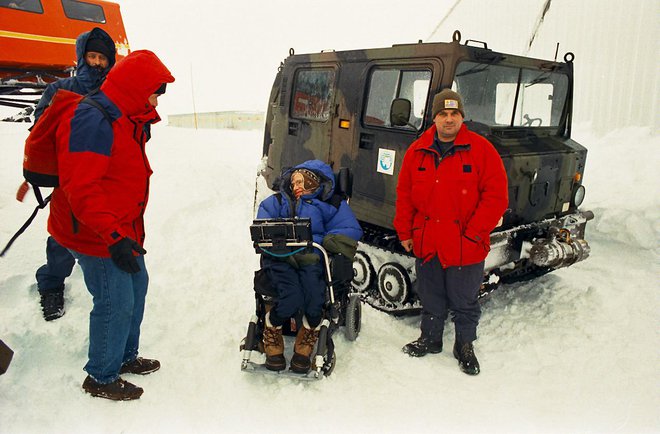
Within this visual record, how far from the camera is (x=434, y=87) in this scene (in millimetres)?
4059

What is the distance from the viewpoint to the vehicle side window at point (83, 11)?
1092cm

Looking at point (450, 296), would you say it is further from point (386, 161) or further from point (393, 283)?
point (386, 161)

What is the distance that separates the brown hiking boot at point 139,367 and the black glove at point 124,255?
1077 mm

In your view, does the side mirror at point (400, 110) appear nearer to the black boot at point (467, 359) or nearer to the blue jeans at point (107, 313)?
the black boot at point (467, 359)

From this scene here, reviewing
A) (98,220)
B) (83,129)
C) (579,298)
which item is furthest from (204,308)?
(579,298)

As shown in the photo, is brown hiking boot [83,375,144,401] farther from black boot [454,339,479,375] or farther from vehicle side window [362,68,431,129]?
vehicle side window [362,68,431,129]

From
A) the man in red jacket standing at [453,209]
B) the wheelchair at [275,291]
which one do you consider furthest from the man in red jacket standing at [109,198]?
the man in red jacket standing at [453,209]

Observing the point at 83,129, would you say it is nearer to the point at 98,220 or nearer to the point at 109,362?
the point at 98,220

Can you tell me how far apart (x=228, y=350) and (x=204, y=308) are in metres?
0.84

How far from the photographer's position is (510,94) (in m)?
4.63

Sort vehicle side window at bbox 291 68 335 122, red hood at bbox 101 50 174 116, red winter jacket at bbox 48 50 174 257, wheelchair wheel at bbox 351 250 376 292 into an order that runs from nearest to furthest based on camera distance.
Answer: red winter jacket at bbox 48 50 174 257, red hood at bbox 101 50 174 116, wheelchair wheel at bbox 351 250 376 292, vehicle side window at bbox 291 68 335 122

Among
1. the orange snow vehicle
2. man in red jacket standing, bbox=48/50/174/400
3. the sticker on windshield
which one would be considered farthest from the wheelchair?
the orange snow vehicle

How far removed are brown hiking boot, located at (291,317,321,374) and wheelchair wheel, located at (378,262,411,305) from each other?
1.24m

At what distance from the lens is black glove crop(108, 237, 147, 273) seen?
2.63 metres
